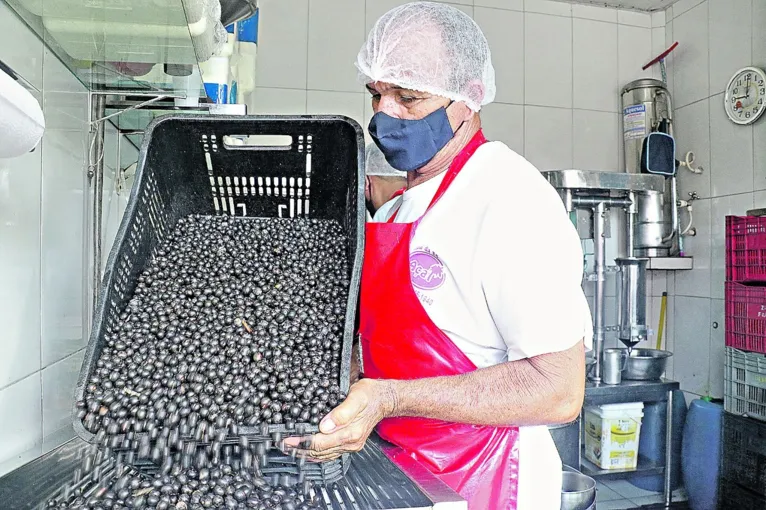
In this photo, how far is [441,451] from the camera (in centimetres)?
120

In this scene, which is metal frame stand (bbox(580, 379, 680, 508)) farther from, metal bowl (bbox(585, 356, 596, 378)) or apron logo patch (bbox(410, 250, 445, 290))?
apron logo patch (bbox(410, 250, 445, 290))

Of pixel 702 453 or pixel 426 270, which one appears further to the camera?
pixel 702 453

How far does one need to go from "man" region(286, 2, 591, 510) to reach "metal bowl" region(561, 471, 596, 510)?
1076 millimetres

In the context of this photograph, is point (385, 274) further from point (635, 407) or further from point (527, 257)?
point (635, 407)

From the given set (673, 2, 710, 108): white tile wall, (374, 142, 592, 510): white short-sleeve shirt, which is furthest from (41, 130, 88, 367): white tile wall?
(673, 2, 710, 108): white tile wall

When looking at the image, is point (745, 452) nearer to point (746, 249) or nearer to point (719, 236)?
point (746, 249)

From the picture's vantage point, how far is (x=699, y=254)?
12.0ft

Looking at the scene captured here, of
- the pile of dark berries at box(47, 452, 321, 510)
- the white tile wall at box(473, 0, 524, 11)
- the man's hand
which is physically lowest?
the pile of dark berries at box(47, 452, 321, 510)

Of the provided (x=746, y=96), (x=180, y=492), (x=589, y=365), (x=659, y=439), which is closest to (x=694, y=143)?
(x=746, y=96)

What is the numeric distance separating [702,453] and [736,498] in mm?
287

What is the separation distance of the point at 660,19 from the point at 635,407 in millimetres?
2802

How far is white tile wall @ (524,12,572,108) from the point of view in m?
3.84

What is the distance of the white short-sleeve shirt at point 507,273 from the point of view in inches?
43.1

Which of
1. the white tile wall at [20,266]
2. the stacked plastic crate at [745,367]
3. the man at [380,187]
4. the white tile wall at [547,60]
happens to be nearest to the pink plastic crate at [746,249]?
the stacked plastic crate at [745,367]
